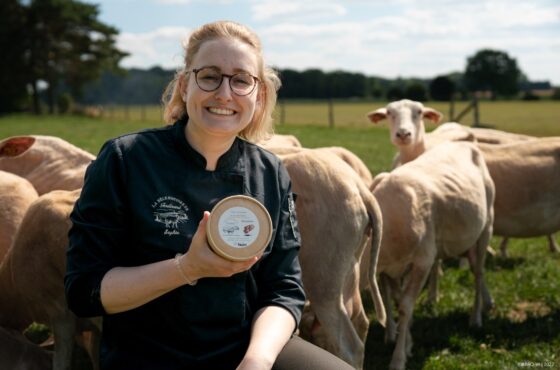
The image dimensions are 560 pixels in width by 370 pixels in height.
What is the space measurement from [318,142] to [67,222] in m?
16.9

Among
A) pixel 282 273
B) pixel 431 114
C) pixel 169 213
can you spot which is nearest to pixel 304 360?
pixel 282 273

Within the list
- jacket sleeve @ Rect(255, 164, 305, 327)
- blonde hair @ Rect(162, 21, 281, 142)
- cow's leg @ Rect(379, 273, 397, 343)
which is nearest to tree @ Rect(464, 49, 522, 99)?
cow's leg @ Rect(379, 273, 397, 343)

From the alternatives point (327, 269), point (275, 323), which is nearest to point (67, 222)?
point (327, 269)

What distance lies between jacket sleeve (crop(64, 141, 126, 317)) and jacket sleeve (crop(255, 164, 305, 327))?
23.5 inches

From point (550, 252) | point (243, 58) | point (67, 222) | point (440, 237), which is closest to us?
point (243, 58)

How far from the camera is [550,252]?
26.9 ft

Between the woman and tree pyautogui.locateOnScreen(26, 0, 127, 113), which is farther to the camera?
tree pyautogui.locateOnScreen(26, 0, 127, 113)

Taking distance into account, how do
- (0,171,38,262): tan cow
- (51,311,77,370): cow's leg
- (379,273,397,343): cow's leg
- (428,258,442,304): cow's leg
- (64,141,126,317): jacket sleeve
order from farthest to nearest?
(428,258,442,304): cow's leg, (379,273,397,343): cow's leg, (0,171,38,262): tan cow, (51,311,77,370): cow's leg, (64,141,126,317): jacket sleeve

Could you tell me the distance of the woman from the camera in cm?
229

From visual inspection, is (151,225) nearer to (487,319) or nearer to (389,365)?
(389,365)

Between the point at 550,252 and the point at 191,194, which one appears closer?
the point at 191,194

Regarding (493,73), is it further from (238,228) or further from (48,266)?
(238,228)

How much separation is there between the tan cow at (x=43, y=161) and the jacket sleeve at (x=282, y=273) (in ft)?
11.1

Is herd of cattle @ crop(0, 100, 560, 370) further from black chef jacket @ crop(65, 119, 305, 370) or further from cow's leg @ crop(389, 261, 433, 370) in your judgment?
black chef jacket @ crop(65, 119, 305, 370)
